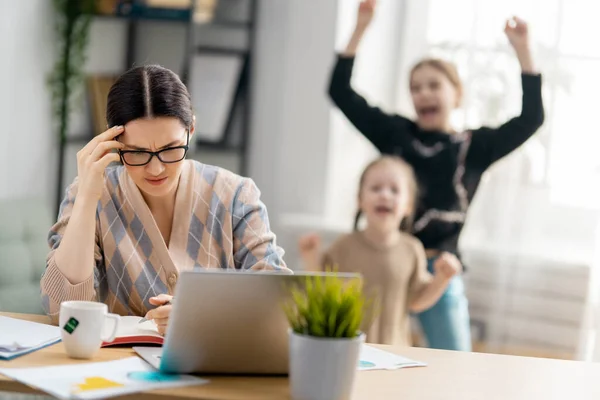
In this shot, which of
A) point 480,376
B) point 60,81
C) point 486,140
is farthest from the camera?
point 60,81

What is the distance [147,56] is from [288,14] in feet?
2.21

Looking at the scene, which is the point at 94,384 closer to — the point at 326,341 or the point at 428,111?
the point at 326,341

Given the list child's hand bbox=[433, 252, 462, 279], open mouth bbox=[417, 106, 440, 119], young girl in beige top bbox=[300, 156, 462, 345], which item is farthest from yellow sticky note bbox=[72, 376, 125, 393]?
open mouth bbox=[417, 106, 440, 119]

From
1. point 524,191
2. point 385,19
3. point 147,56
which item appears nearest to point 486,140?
point 524,191

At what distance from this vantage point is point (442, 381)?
1591 mm

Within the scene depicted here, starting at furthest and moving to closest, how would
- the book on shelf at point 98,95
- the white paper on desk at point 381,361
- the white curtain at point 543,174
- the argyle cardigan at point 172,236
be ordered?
the book on shelf at point 98,95
the white curtain at point 543,174
the argyle cardigan at point 172,236
the white paper on desk at point 381,361

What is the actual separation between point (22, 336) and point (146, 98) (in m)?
→ 0.53

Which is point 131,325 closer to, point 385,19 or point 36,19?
point 36,19

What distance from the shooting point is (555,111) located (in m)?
3.78

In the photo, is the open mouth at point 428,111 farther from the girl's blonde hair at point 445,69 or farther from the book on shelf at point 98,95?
the book on shelf at point 98,95

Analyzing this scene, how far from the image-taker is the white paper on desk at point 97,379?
4.46ft

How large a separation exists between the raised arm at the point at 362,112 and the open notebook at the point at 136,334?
1854 mm

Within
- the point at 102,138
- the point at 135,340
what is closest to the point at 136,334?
→ the point at 135,340

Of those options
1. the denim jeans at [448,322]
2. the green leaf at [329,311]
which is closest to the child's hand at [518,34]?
the denim jeans at [448,322]
